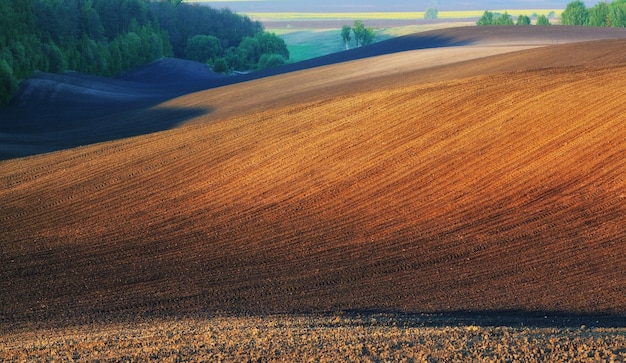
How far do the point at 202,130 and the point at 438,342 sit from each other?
63.8ft

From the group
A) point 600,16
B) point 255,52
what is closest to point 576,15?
point 600,16

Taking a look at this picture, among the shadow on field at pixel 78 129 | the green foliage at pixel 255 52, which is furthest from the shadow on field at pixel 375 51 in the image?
the green foliage at pixel 255 52

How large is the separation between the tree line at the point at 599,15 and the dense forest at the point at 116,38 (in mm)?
34071

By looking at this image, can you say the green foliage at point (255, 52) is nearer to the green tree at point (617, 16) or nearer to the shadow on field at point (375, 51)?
the shadow on field at point (375, 51)

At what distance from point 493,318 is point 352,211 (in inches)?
256

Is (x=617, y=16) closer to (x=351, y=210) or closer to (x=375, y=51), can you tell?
(x=375, y=51)

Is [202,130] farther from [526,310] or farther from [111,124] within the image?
[526,310]

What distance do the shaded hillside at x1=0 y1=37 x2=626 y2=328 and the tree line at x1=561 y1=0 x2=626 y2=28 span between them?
7642 cm

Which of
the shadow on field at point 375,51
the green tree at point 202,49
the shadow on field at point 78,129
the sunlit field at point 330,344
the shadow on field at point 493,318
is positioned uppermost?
the green tree at point 202,49

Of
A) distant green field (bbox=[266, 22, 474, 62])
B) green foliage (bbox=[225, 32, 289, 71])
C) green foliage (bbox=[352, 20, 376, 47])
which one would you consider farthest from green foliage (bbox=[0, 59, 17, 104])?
distant green field (bbox=[266, 22, 474, 62])

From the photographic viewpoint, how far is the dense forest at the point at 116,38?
5534cm

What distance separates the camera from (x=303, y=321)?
12.0 m

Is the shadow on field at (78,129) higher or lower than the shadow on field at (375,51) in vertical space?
lower

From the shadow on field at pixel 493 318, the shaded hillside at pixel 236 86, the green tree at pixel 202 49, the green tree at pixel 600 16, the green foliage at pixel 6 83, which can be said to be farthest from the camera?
the green tree at pixel 600 16
